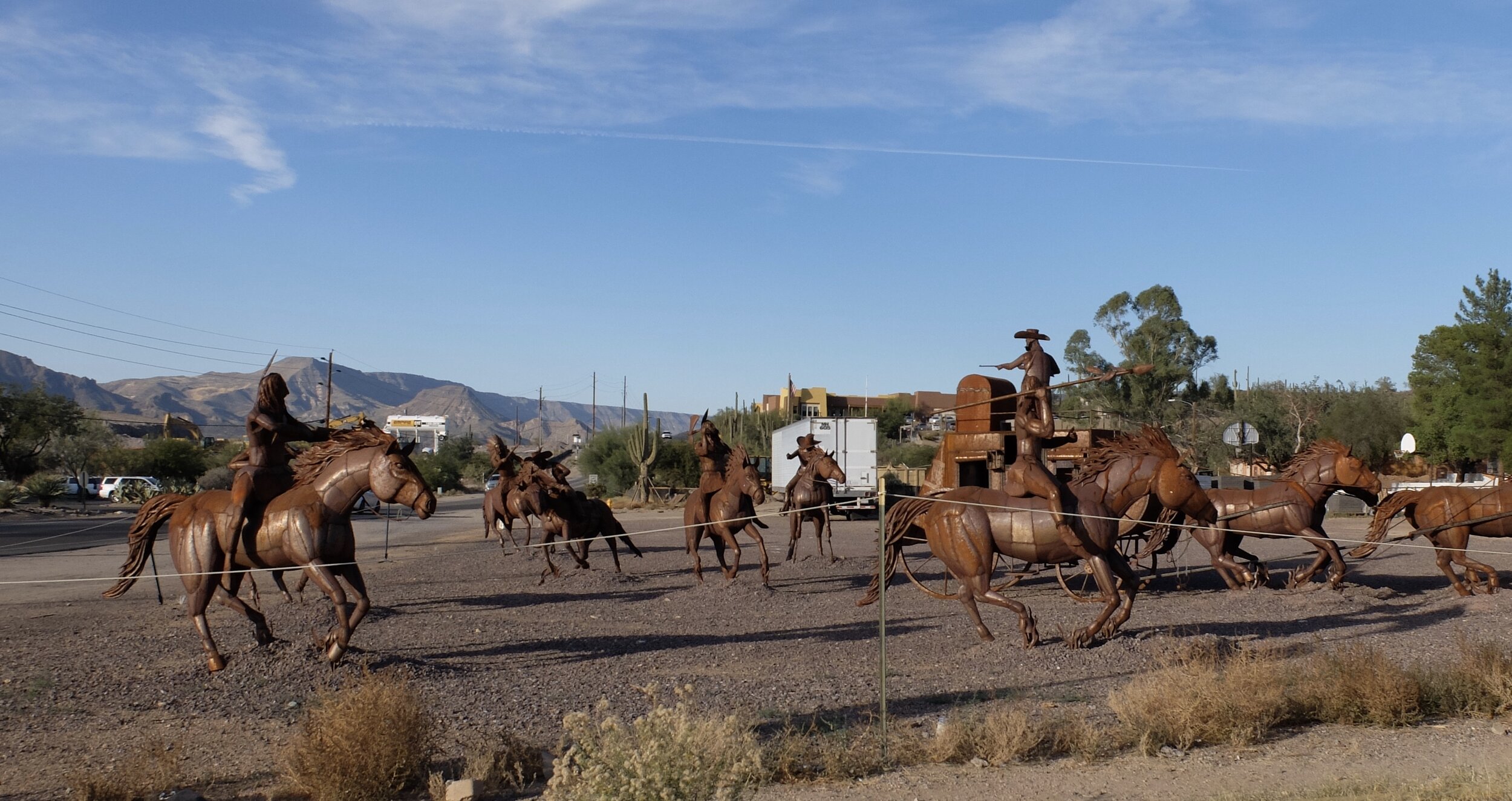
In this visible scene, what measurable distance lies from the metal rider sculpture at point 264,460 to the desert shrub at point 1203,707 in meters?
7.17

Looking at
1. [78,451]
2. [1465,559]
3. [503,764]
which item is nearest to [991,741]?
[503,764]

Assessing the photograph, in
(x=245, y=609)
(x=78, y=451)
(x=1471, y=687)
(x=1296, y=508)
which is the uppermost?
(x=78, y=451)

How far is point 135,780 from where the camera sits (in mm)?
5816

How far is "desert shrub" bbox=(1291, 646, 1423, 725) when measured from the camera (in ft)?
24.3

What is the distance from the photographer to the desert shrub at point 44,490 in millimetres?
38312

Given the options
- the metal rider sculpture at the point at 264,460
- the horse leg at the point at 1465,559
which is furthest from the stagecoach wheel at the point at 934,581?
the horse leg at the point at 1465,559

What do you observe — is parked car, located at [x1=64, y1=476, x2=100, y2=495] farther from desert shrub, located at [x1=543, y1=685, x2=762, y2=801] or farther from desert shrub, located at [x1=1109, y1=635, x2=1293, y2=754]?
desert shrub, located at [x1=1109, y1=635, x2=1293, y2=754]

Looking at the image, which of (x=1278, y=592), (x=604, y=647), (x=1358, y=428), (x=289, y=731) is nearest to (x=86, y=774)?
(x=289, y=731)

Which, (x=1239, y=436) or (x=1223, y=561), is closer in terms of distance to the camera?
(x=1223, y=561)

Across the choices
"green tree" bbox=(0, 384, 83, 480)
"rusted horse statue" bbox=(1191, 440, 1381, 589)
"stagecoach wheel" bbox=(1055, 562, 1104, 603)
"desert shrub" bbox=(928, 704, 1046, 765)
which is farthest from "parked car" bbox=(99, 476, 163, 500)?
"desert shrub" bbox=(928, 704, 1046, 765)

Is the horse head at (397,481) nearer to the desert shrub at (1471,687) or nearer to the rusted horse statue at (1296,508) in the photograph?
the desert shrub at (1471,687)

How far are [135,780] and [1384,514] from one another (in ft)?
48.8

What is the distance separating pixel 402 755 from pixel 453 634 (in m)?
5.66

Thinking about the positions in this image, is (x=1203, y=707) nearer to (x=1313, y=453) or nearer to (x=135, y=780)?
(x=135, y=780)
